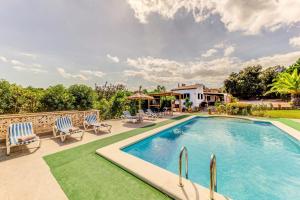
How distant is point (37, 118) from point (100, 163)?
19.7 ft

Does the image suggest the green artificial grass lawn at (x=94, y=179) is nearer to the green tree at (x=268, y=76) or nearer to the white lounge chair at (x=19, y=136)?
the white lounge chair at (x=19, y=136)

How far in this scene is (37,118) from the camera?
797 cm

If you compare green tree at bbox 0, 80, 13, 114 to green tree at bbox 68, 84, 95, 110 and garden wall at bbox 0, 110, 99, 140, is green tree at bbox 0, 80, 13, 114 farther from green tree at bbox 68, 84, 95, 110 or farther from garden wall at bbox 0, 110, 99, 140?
green tree at bbox 68, 84, 95, 110

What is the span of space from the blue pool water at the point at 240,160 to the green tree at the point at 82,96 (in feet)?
26.5

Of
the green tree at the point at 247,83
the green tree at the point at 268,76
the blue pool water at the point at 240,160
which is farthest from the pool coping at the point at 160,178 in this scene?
the green tree at the point at 268,76

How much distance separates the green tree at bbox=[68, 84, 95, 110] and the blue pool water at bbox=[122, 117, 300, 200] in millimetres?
8091

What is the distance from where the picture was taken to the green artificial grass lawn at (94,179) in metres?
3.07

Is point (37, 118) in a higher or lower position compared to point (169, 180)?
higher

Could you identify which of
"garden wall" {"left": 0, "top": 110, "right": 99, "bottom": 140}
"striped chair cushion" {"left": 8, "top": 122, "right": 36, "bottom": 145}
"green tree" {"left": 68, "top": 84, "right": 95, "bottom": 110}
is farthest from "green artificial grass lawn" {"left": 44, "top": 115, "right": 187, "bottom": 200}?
"green tree" {"left": 68, "top": 84, "right": 95, "bottom": 110}

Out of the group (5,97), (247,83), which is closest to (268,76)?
(247,83)

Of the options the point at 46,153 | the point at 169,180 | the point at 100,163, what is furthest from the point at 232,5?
the point at 46,153

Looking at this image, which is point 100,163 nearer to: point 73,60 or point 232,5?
point 232,5

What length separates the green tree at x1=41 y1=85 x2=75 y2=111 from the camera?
11000 mm

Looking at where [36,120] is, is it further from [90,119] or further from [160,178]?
[160,178]
